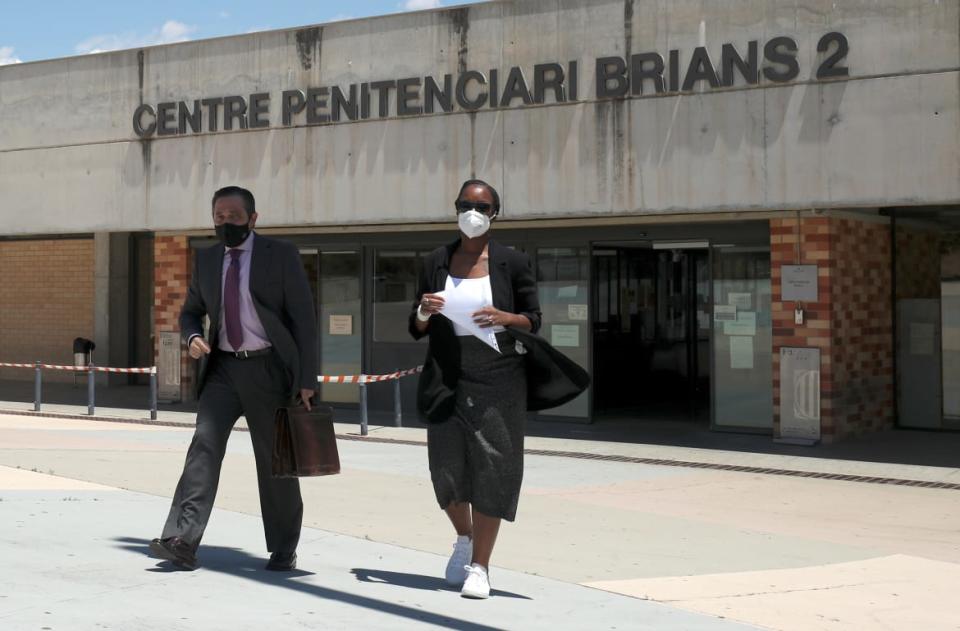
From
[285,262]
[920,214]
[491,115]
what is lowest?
[285,262]

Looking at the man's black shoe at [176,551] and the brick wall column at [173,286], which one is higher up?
the brick wall column at [173,286]

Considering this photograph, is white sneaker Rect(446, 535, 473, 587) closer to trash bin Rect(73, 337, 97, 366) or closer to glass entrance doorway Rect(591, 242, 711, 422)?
glass entrance doorway Rect(591, 242, 711, 422)

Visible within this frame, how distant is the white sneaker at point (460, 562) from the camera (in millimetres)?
6871

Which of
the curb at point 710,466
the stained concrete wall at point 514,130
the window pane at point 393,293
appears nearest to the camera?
the curb at point 710,466

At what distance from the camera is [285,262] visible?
714cm

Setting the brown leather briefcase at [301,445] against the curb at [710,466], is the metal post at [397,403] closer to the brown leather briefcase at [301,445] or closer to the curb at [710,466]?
the curb at [710,466]

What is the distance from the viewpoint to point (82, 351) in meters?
24.3

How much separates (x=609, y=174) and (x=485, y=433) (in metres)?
9.09

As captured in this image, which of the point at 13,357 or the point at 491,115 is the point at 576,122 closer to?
the point at 491,115

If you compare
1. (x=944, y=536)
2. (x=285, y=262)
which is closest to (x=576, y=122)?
(x=944, y=536)

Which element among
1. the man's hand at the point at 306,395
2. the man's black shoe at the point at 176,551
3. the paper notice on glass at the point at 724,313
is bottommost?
the man's black shoe at the point at 176,551

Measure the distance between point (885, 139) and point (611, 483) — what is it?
14.9ft

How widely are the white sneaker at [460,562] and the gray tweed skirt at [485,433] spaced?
32 cm

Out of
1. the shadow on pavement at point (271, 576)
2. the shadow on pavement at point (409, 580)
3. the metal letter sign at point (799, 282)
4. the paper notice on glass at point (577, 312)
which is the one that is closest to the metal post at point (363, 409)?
the paper notice on glass at point (577, 312)
